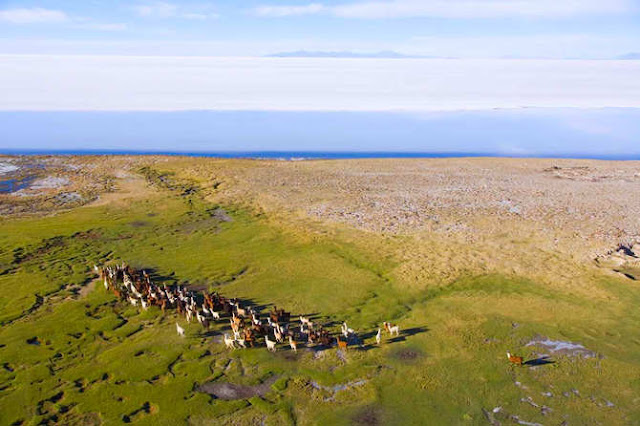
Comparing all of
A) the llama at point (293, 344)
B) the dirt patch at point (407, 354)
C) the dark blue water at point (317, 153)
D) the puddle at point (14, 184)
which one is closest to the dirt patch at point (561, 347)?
the dirt patch at point (407, 354)

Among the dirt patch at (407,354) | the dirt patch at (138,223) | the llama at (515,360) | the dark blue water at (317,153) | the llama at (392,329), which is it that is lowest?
the dirt patch at (407,354)

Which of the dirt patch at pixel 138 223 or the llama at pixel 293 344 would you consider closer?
the llama at pixel 293 344

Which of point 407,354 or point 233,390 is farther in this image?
point 407,354

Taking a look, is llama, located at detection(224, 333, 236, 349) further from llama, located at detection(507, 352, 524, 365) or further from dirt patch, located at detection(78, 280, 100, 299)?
llama, located at detection(507, 352, 524, 365)

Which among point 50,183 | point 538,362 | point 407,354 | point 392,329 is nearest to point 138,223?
point 50,183

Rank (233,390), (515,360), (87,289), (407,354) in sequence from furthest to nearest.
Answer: (87,289), (407,354), (515,360), (233,390)

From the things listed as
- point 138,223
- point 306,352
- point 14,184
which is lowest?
point 306,352

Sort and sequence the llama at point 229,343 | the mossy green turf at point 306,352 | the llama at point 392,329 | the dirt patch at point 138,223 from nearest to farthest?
the mossy green turf at point 306,352 → the llama at point 229,343 → the llama at point 392,329 → the dirt patch at point 138,223

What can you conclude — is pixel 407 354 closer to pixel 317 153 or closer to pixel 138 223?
pixel 138 223

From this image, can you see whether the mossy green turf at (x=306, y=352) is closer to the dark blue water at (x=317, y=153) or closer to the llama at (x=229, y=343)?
the llama at (x=229, y=343)
